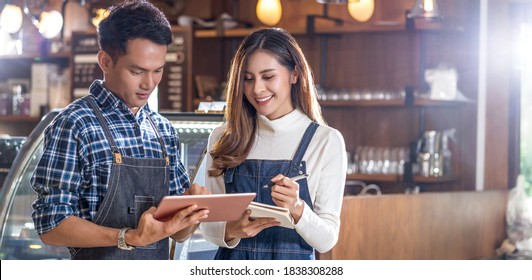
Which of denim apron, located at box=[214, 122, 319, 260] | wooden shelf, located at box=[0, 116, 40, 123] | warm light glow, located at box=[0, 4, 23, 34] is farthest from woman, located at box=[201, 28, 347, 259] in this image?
wooden shelf, located at box=[0, 116, 40, 123]

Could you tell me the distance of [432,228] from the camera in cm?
484

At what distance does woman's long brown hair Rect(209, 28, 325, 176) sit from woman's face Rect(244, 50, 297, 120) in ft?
0.04

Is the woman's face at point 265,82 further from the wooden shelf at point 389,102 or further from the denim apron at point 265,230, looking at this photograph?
the wooden shelf at point 389,102

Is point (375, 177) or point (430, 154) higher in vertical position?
point (430, 154)

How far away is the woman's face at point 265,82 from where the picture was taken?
203 centimetres

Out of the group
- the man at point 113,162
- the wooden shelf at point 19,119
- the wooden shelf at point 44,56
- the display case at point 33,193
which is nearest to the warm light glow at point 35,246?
the display case at point 33,193

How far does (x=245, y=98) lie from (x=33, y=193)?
114 centimetres

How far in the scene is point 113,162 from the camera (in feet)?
6.26

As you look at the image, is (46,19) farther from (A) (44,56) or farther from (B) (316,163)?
(B) (316,163)

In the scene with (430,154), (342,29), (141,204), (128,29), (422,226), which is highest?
(342,29)

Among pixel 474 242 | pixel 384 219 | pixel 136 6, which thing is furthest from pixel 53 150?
pixel 474 242

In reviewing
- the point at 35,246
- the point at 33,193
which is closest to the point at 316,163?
the point at 33,193

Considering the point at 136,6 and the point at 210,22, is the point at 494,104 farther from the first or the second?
the point at 136,6
